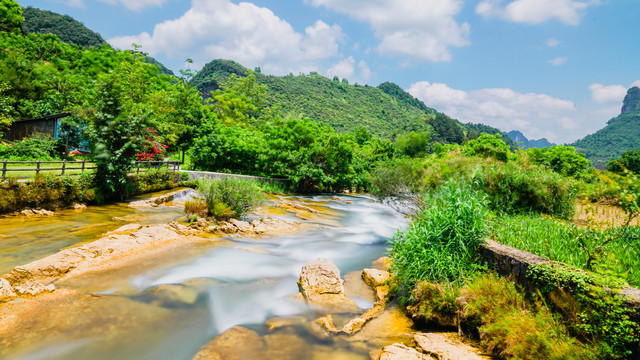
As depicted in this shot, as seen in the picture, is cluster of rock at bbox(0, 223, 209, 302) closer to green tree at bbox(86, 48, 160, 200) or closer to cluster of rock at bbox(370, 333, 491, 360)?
green tree at bbox(86, 48, 160, 200)

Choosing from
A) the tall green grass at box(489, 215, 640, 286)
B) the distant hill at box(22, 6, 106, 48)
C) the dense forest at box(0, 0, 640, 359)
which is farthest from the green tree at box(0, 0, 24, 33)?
the tall green grass at box(489, 215, 640, 286)

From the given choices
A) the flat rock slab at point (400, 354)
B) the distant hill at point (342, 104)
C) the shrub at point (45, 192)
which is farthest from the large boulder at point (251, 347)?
the distant hill at point (342, 104)

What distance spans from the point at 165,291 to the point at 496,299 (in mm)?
6552

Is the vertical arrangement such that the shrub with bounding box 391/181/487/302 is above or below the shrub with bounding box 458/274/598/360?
above

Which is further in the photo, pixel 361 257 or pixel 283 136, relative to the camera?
pixel 283 136

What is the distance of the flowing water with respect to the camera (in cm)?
465

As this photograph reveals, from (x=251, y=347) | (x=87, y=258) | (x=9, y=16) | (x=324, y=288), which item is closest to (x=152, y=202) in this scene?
(x=87, y=258)

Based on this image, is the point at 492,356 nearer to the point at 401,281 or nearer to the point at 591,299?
the point at 591,299

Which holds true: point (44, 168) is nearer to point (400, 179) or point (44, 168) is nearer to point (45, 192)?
point (45, 192)

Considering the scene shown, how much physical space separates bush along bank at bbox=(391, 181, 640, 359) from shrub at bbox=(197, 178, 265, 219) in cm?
754

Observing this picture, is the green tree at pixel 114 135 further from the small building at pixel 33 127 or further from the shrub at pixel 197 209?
the small building at pixel 33 127

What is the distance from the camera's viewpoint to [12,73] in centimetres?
2838

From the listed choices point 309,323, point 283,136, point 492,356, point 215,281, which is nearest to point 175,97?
point 283,136

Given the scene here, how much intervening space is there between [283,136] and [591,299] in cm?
2396
